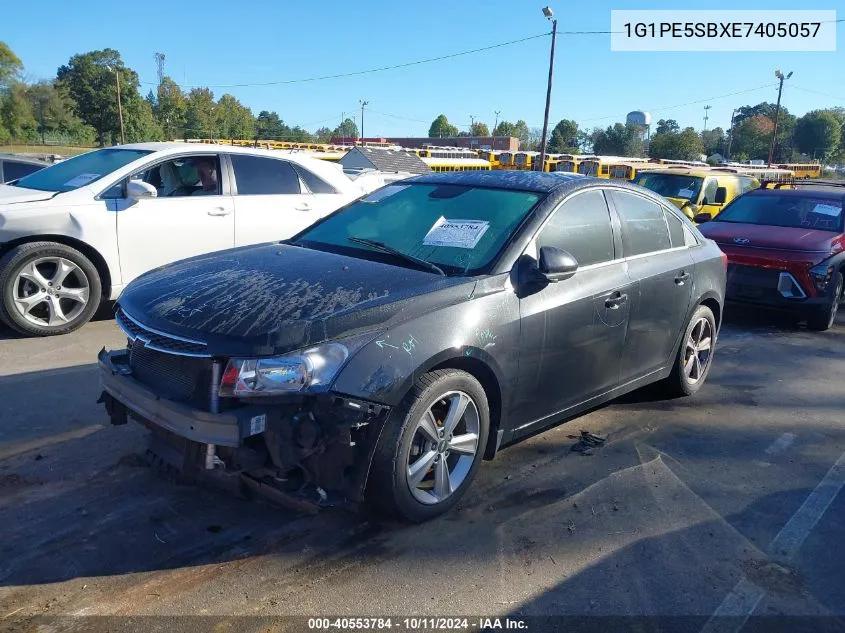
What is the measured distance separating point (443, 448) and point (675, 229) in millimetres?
2782

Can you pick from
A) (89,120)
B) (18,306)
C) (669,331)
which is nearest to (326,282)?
(669,331)

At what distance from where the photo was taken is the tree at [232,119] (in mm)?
85688

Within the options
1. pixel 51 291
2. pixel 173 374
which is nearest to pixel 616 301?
pixel 173 374

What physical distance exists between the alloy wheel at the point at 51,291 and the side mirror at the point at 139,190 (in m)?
0.81

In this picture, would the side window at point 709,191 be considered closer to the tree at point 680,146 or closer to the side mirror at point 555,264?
the side mirror at point 555,264

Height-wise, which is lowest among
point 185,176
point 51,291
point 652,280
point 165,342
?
point 51,291

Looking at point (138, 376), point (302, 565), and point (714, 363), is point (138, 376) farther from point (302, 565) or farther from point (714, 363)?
point (714, 363)

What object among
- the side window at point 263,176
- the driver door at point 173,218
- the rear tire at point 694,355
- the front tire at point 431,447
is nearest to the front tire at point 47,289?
the driver door at point 173,218

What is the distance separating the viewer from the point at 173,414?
297 centimetres

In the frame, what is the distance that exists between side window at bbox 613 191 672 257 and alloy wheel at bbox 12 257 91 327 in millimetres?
4700

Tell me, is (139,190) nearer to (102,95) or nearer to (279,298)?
(279,298)

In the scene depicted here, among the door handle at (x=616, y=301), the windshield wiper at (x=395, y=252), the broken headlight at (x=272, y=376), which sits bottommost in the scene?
the broken headlight at (x=272, y=376)

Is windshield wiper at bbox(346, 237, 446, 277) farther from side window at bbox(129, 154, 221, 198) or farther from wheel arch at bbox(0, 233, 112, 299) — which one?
side window at bbox(129, 154, 221, 198)

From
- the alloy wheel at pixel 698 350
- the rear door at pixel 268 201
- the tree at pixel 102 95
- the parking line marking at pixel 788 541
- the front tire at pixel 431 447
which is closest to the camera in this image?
the parking line marking at pixel 788 541
